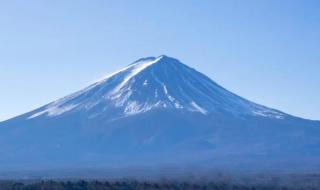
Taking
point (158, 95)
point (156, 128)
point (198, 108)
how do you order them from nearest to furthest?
point (156, 128), point (198, 108), point (158, 95)

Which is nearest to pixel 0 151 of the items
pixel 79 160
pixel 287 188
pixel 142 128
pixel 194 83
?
pixel 79 160

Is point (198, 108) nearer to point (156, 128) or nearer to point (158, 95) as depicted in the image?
point (158, 95)

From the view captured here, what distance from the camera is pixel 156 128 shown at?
116312 mm

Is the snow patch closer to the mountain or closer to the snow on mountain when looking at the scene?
the snow on mountain

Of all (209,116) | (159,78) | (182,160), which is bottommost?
(182,160)

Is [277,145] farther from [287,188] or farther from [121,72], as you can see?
[287,188]

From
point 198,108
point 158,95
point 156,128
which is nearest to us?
point 156,128

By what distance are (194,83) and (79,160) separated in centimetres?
3676

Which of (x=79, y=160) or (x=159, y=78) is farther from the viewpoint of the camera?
(x=159, y=78)

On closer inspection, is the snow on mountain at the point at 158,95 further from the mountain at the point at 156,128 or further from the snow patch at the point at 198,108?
the mountain at the point at 156,128

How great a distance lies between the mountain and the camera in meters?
102

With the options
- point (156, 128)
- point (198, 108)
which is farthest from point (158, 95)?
point (156, 128)

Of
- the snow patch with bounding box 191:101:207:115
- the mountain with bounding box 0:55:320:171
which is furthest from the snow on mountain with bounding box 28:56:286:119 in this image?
the mountain with bounding box 0:55:320:171

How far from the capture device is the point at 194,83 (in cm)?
13400
